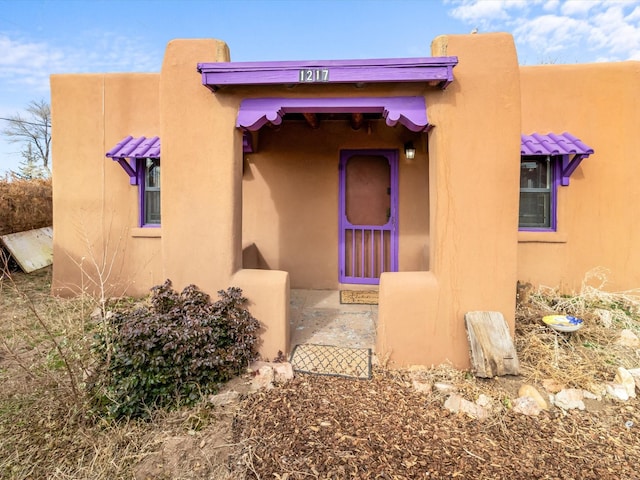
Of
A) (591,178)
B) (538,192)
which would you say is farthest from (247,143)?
(591,178)

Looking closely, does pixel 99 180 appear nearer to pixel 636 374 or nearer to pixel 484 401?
pixel 484 401

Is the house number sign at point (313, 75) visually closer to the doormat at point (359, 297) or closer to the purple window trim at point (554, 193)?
the doormat at point (359, 297)

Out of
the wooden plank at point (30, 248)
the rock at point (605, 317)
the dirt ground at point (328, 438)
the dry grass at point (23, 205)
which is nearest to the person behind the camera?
the dirt ground at point (328, 438)

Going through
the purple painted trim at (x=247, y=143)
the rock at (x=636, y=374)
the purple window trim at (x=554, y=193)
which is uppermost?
the purple painted trim at (x=247, y=143)

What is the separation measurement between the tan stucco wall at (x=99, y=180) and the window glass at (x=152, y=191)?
7.7 inches

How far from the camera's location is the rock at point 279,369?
3.11 metres

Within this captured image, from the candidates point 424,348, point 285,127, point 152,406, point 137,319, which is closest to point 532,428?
point 424,348

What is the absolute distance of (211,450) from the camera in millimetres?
2297

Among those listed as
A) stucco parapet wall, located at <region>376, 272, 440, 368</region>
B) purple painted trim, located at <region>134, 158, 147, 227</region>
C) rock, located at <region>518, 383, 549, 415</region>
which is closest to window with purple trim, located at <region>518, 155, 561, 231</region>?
stucco parapet wall, located at <region>376, 272, 440, 368</region>

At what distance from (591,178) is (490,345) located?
3821 millimetres

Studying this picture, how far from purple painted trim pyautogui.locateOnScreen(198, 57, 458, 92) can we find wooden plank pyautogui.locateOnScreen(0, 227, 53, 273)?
679cm

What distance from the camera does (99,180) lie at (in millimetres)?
5531

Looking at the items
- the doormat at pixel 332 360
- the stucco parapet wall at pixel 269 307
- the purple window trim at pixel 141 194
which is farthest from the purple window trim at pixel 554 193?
the purple window trim at pixel 141 194

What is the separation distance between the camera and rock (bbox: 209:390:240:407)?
2.79m
